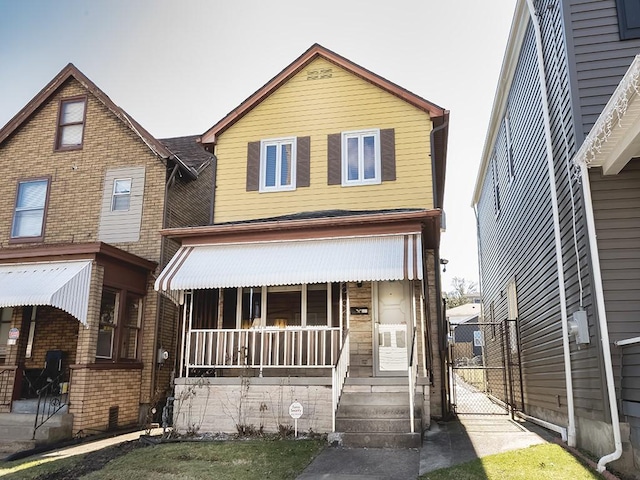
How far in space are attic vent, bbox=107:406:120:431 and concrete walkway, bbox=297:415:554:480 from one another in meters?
6.10

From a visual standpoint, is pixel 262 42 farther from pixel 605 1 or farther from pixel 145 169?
pixel 605 1

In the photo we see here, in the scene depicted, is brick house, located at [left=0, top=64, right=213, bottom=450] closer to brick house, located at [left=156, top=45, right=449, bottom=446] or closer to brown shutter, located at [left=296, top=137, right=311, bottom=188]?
brick house, located at [left=156, top=45, right=449, bottom=446]

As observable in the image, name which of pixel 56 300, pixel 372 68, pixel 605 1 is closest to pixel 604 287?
pixel 605 1

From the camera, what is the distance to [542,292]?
11.2m

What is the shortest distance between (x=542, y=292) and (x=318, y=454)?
5687mm

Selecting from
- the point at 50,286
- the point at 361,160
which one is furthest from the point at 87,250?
the point at 361,160

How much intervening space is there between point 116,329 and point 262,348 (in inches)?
173

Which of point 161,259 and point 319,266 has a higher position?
point 161,259

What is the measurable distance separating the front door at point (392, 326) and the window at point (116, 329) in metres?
6.10

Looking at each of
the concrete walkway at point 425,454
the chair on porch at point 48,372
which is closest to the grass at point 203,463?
the concrete walkway at point 425,454

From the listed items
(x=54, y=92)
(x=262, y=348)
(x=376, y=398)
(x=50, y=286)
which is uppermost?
(x=54, y=92)

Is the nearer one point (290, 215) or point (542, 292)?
point (542, 292)

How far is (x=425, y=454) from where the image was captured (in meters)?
8.26

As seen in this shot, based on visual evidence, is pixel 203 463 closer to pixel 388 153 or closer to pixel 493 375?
pixel 388 153
